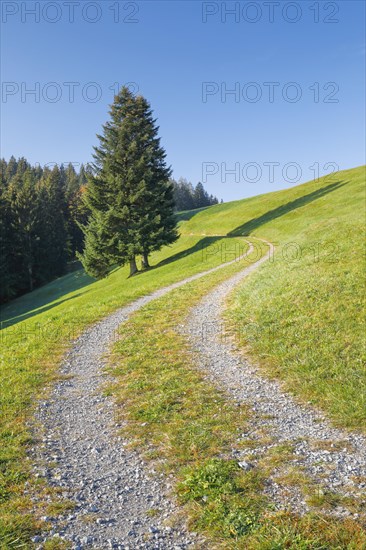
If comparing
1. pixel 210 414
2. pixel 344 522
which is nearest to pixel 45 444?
pixel 210 414

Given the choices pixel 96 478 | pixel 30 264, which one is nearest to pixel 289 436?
pixel 96 478

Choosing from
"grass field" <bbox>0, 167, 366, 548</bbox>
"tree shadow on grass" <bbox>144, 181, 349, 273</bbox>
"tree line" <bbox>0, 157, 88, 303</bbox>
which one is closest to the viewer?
"grass field" <bbox>0, 167, 366, 548</bbox>

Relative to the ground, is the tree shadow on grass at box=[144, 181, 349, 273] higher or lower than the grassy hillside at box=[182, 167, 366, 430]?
higher

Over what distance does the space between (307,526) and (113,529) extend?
101 inches

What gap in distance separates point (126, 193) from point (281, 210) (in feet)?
87.7

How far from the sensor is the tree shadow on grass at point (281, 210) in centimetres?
4959

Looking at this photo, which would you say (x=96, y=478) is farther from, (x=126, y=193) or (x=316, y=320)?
(x=126, y=193)

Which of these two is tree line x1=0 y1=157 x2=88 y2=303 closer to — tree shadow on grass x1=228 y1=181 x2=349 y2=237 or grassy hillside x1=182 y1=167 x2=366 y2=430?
tree shadow on grass x1=228 y1=181 x2=349 y2=237

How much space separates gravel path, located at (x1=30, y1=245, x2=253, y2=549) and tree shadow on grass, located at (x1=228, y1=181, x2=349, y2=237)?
4130 centimetres

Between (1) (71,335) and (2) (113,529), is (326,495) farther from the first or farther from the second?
(1) (71,335)

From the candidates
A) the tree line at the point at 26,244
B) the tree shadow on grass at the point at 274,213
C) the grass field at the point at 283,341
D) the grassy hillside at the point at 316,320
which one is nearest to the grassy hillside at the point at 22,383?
the grass field at the point at 283,341

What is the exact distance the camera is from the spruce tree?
115ft

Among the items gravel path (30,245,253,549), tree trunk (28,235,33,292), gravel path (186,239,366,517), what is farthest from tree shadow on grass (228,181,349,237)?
gravel path (30,245,253,549)

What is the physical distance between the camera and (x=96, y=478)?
593 cm
